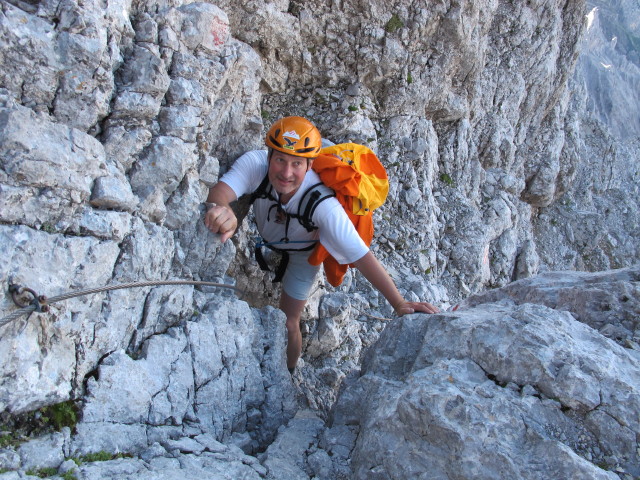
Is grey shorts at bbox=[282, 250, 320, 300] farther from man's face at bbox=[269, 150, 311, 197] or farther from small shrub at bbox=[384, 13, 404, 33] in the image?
small shrub at bbox=[384, 13, 404, 33]

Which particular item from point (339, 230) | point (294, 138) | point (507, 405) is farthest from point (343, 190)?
point (507, 405)

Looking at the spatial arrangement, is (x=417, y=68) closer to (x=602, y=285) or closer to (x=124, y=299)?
(x=602, y=285)

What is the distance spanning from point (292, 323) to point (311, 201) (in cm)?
226

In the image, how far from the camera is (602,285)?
5.30 meters

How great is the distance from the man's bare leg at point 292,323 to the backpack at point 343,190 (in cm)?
90

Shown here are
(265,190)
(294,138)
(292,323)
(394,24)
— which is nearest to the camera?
(294,138)

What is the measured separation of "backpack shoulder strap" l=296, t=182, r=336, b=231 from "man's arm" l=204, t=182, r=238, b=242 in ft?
2.80

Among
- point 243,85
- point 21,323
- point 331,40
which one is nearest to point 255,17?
point 243,85

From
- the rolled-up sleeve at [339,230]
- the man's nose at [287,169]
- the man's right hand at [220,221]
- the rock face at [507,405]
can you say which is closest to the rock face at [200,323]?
the rock face at [507,405]

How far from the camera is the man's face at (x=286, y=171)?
5.85 m

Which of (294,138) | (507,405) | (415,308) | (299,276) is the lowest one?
(507,405)

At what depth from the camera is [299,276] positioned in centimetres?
716

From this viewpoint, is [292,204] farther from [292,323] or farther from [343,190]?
[292,323]

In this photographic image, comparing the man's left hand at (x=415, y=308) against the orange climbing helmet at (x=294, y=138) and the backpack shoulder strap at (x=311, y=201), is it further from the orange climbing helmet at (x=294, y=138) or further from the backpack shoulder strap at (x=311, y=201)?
the orange climbing helmet at (x=294, y=138)
